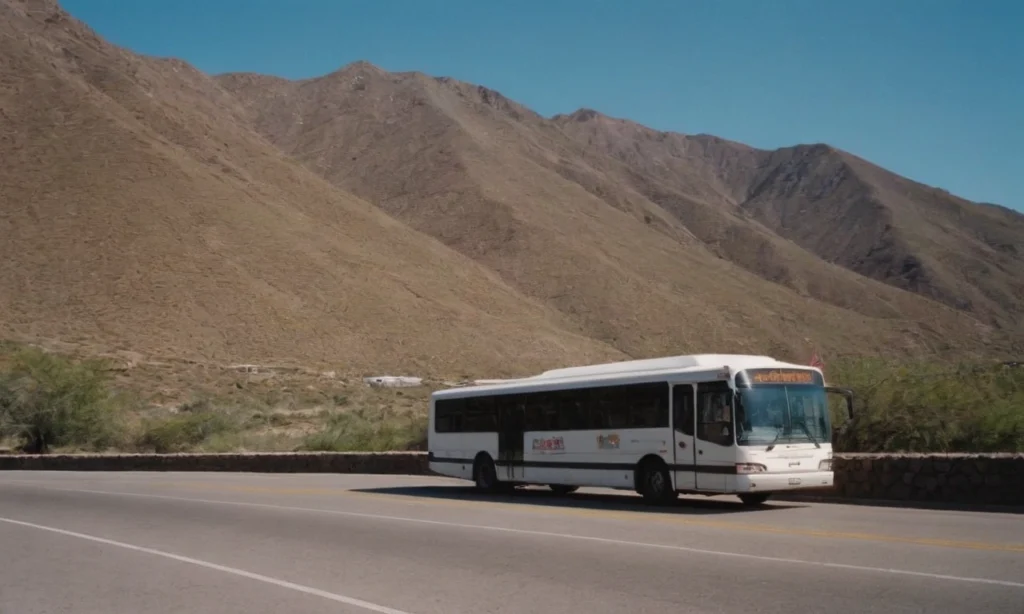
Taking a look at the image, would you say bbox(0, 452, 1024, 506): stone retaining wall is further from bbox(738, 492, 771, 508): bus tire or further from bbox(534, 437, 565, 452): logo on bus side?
bbox(534, 437, 565, 452): logo on bus side

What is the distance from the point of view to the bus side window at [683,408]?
17812 millimetres

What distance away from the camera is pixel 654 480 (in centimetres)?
1850

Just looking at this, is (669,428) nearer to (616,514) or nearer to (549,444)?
(616,514)

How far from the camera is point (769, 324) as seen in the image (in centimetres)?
8969

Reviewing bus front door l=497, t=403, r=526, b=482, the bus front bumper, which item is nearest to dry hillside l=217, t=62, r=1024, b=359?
bus front door l=497, t=403, r=526, b=482

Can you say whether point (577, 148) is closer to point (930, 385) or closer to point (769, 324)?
point (769, 324)

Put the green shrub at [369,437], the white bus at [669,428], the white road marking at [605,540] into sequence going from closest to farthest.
Result: the white road marking at [605,540] → the white bus at [669,428] → the green shrub at [369,437]

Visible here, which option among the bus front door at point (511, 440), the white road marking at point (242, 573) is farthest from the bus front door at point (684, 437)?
the white road marking at point (242, 573)

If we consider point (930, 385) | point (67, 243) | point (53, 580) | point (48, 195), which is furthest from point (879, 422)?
point (48, 195)

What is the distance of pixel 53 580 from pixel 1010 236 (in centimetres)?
16162

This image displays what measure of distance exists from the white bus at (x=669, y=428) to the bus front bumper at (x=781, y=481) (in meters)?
0.02

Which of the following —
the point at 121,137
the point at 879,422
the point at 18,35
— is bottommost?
the point at 879,422

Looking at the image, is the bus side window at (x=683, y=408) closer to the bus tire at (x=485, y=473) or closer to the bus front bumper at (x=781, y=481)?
the bus front bumper at (x=781, y=481)

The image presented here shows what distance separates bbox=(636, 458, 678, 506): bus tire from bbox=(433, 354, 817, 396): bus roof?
61.1 inches
